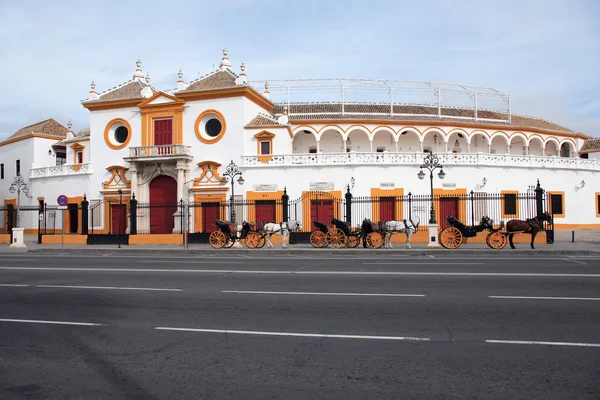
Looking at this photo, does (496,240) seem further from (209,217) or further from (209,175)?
(209,175)

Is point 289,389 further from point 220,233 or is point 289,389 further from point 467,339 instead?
point 220,233

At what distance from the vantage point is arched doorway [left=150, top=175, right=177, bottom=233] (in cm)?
3591

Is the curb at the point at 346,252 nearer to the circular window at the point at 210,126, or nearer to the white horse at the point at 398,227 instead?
the white horse at the point at 398,227

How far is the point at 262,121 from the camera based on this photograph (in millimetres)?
35438

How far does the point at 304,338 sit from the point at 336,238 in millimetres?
16093

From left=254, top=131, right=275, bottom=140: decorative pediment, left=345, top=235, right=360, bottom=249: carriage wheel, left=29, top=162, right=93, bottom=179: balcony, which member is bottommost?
left=345, top=235, right=360, bottom=249: carriage wheel

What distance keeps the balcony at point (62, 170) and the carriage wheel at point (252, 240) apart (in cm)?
1878

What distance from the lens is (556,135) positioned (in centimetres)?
4503

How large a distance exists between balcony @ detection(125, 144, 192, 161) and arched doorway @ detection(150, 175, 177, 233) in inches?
73.2

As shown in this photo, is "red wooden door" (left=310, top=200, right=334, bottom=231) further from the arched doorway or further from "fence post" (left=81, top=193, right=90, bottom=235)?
"fence post" (left=81, top=193, right=90, bottom=235)

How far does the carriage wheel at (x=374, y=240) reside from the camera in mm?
22469

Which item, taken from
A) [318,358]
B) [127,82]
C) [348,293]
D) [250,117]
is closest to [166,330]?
[318,358]

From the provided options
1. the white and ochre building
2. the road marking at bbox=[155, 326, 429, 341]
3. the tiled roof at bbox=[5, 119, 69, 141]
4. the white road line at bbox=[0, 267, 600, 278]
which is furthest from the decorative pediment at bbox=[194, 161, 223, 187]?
the road marking at bbox=[155, 326, 429, 341]

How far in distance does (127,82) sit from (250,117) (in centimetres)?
1071
